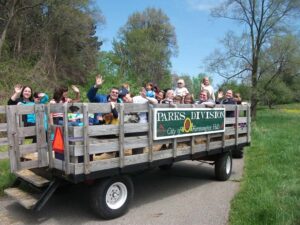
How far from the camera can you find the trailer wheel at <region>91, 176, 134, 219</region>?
5402 mm

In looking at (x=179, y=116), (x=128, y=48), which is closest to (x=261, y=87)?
(x=179, y=116)

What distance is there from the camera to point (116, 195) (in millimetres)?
5750

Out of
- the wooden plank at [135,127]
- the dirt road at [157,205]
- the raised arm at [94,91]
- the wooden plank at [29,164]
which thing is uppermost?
the raised arm at [94,91]

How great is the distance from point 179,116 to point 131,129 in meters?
1.16

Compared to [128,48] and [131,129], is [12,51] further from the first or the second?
[128,48]

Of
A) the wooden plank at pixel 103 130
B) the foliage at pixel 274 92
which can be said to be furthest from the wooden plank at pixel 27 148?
the foliage at pixel 274 92

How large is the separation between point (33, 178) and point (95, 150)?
1242 mm

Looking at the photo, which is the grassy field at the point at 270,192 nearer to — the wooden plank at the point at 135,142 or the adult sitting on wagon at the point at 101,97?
the wooden plank at the point at 135,142

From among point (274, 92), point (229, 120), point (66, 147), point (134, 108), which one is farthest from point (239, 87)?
point (66, 147)

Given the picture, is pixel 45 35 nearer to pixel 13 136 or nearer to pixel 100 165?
→ pixel 13 136

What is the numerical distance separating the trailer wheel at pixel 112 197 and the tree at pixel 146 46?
2270 inches

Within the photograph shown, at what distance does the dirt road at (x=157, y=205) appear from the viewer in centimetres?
557

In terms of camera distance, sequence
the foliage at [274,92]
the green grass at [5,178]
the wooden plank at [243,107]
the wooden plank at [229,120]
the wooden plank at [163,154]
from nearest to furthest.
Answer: the wooden plank at [163,154] < the green grass at [5,178] < the wooden plank at [229,120] < the wooden plank at [243,107] < the foliage at [274,92]

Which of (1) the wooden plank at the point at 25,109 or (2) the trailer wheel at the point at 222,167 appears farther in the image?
(2) the trailer wheel at the point at 222,167
